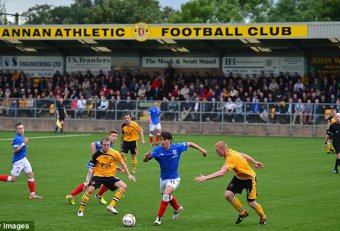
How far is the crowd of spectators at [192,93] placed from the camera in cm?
4119

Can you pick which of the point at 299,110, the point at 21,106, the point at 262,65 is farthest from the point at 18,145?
the point at 262,65

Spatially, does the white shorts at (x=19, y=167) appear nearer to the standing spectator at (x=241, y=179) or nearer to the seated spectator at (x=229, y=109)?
the standing spectator at (x=241, y=179)

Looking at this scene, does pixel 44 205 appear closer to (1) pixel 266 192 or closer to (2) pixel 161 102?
(1) pixel 266 192

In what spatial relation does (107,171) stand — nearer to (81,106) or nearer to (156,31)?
(81,106)

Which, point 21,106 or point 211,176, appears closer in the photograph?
point 211,176

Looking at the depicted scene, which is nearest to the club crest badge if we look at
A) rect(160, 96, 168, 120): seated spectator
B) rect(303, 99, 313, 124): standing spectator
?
rect(160, 96, 168, 120): seated spectator

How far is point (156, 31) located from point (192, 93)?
4245 millimetres

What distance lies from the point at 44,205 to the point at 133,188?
3.71m

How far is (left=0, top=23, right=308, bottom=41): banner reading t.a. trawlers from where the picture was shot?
1671 inches

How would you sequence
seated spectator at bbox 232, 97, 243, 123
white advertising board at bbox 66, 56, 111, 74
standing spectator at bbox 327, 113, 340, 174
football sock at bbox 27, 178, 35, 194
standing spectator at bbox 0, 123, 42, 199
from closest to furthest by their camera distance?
1. standing spectator at bbox 0, 123, 42, 199
2. football sock at bbox 27, 178, 35, 194
3. standing spectator at bbox 327, 113, 340, 174
4. seated spectator at bbox 232, 97, 243, 123
5. white advertising board at bbox 66, 56, 111, 74

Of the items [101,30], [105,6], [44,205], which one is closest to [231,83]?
[101,30]

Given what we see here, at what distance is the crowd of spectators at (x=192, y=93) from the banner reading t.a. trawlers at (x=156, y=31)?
3031 millimetres

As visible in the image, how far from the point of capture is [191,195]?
18297 mm

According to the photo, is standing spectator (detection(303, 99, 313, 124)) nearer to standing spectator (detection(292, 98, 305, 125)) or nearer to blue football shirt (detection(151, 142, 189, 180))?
standing spectator (detection(292, 98, 305, 125))
